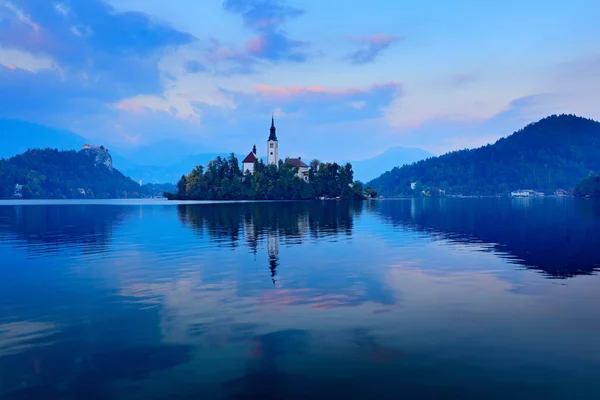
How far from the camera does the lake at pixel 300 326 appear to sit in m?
12.9

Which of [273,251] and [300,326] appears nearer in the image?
[300,326]

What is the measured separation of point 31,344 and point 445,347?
15697mm

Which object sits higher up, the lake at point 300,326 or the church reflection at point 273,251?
the church reflection at point 273,251

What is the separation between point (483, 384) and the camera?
12734 millimetres

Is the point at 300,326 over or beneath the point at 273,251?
beneath

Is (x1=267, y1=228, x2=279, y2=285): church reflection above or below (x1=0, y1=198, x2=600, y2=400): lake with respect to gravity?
above

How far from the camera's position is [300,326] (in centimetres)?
1831

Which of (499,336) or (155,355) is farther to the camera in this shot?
(499,336)

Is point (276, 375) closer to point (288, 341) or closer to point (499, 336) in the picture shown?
point (288, 341)

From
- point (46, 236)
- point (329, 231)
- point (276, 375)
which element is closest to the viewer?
point (276, 375)

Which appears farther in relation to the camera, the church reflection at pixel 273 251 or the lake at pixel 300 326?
the church reflection at pixel 273 251

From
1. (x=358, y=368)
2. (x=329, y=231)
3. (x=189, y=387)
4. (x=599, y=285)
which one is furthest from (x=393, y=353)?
(x=329, y=231)

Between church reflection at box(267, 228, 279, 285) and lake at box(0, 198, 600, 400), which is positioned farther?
church reflection at box(267, 228, 279, 285)

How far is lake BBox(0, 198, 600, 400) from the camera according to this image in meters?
12.9
